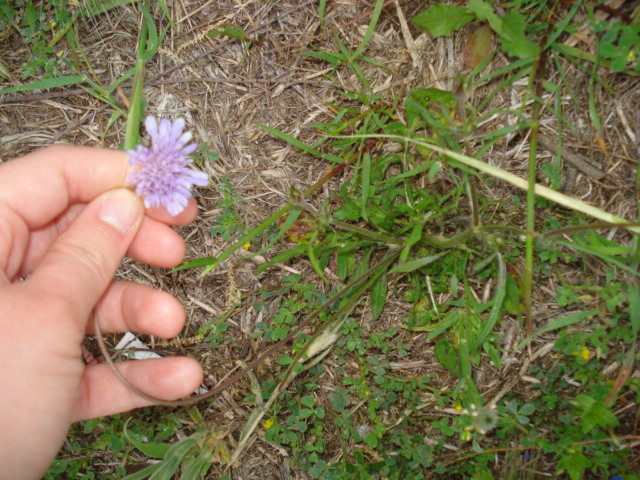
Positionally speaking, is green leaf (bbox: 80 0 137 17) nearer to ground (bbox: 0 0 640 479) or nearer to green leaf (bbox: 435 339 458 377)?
ground (bbox: 0 0 640 479)


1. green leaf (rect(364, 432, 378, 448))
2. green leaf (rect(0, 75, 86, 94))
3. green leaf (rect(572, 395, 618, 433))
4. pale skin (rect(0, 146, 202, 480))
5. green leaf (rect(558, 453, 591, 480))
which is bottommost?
green leaf (rect(364, 432, 378, 448))

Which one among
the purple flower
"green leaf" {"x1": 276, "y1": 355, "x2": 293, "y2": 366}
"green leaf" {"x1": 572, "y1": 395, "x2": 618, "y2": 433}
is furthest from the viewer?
"green leaf" {"x1": 276, "y1": 355, "x2": 293, "y2": 366}

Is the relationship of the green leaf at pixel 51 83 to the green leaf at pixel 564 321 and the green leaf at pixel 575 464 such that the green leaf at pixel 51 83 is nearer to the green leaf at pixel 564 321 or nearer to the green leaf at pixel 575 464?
the green leaf at pixel 564 321

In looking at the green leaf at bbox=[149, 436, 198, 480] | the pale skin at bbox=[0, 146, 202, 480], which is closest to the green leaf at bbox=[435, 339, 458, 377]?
the pale skin at bbox=[0, 146, 202, 480]

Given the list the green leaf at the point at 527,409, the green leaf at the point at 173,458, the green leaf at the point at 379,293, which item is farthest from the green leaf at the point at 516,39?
the green leaf at the point at 173,458

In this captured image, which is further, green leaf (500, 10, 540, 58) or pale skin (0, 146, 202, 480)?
green leaf (500, 10, 540, 58)
